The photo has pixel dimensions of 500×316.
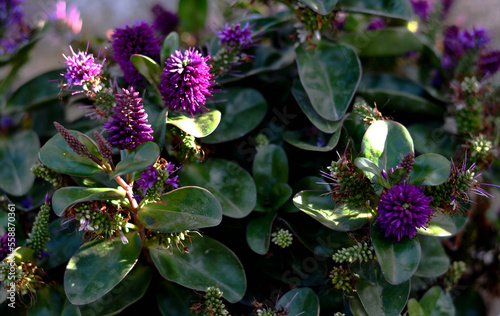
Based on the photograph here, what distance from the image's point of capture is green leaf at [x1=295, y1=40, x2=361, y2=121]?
35.5 inches

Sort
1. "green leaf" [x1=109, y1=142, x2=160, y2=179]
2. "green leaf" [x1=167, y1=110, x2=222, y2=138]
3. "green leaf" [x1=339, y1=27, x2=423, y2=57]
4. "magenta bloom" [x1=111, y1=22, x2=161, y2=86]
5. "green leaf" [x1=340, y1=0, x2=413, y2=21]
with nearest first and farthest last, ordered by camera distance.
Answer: "green leaf" [x1=109, y1=142, x2=160, y2=179] → "green leaf" [x1=167, y1=110, x2=222, y2=138] → "magenta bloom" [x1=111, y1=22, x2=161, y2=86] → "green leaf" [x1=340, y1=0, x2=413, y2=21] → "green leaf" [x1=339, y1=27, x2=423, y2=57]

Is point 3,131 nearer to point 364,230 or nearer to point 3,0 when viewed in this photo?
point 3,0

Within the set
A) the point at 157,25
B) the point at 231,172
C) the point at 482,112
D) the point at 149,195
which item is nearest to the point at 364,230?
the point at 231,172

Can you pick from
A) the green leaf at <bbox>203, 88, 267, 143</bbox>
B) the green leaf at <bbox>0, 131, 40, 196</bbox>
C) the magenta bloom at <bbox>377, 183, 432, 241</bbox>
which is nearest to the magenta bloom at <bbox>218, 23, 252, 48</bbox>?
the green leaf at <bbox>203, 88, 267, 143</bbox>

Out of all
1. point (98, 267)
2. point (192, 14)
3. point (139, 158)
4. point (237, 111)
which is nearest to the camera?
point (139, 158)

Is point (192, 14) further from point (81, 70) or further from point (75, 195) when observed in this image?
point (75, 195)

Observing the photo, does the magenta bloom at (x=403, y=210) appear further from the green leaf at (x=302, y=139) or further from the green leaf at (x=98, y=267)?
the green leaf at (x=98, y=267)

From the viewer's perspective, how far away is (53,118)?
124cm

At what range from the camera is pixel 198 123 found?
0.79 meters

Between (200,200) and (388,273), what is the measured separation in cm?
35

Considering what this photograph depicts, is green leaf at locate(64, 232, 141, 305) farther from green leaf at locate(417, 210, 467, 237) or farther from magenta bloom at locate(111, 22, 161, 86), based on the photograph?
green leaf at locate(417, 210, 467, 237)

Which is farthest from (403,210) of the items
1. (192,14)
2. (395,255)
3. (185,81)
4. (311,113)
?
(192,14)

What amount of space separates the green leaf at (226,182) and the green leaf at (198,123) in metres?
0.13

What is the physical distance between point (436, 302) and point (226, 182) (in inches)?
20.7
